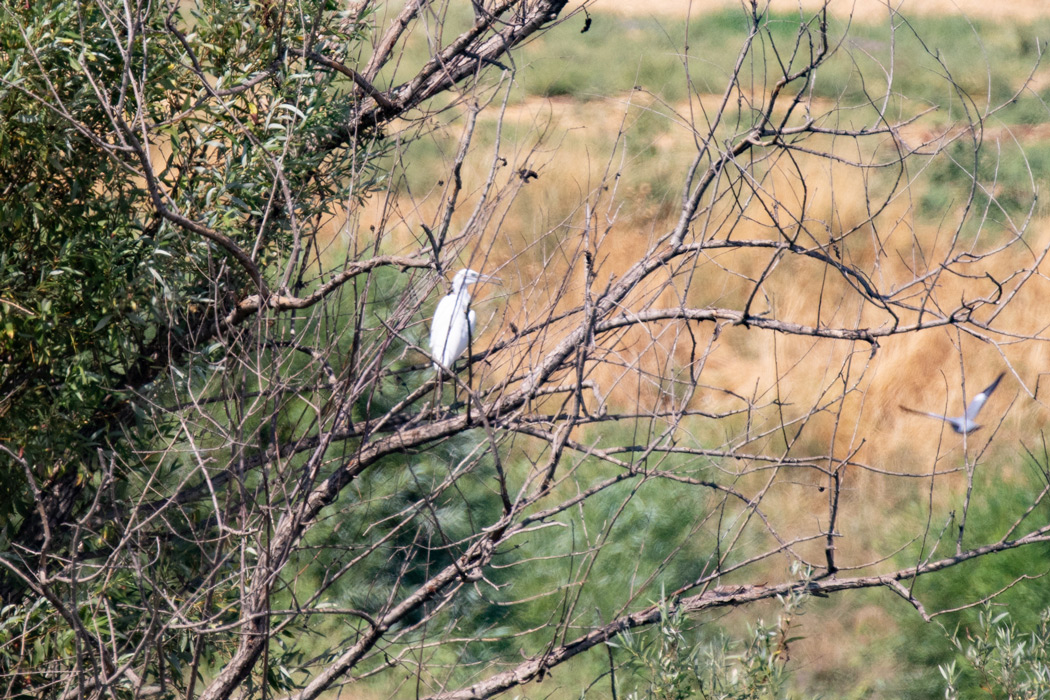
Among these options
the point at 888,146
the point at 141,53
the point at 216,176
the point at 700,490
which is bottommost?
the point at 700,490

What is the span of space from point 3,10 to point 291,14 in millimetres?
897

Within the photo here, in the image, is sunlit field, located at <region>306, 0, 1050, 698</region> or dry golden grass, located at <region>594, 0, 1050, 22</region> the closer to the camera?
sunlit field, located at <region>306, 0, 1050, 698</region>

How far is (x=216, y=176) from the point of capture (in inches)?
112

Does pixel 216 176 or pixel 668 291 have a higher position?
pixel 216 176

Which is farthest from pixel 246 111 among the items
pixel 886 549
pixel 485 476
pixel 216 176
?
pixel 886 549

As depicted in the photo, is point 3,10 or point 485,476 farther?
point 485,476

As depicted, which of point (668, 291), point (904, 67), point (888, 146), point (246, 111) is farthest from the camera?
point (904, 67)

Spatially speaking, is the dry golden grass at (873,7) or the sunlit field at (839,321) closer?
the sunlit field at (839,321)

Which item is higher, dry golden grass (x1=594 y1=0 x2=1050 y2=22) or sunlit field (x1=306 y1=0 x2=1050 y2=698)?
dry golden grass (x1=594 y1=0 x2=1050 y2=22)

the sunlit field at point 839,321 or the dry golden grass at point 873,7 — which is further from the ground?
the dry golden grass at point 873,7

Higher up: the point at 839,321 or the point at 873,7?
the point at 873,7

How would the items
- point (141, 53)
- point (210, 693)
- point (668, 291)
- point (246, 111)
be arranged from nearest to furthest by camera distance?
point (210, 693), point (141, 53), point (246, 111), point (668, 291)

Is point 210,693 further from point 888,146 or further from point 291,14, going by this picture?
point 888,146

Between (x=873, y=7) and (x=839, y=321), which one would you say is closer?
(x=839, y=321)
